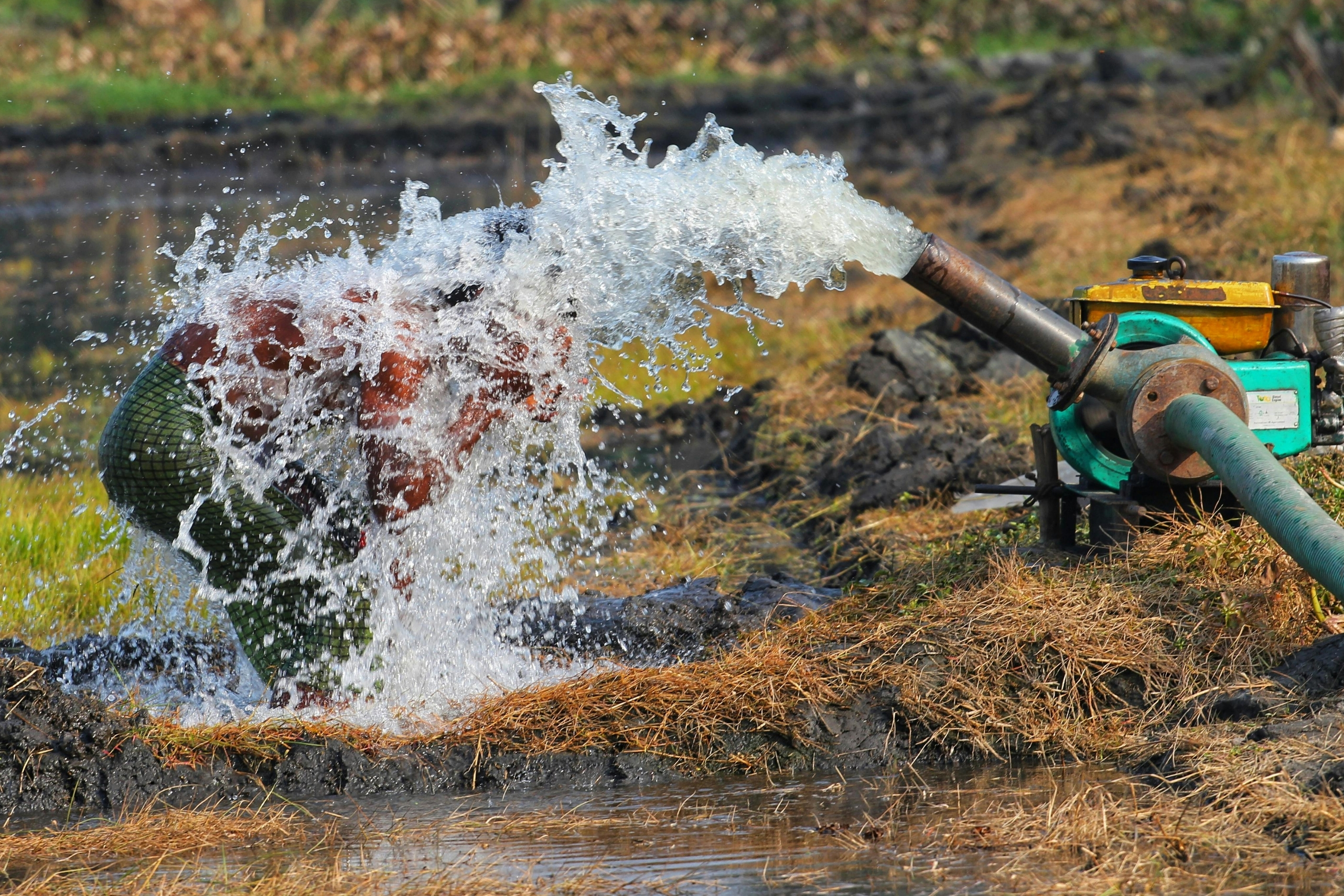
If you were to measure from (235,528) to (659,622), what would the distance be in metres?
1.47

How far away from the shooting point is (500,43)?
23969 mm

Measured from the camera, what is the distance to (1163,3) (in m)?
23.8

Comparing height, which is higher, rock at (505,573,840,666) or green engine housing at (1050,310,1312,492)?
green engine housing at (1050,310,1312,492)

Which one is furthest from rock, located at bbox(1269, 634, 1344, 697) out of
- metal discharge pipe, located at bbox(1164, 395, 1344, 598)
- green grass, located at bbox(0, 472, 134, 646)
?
green grass, located at bbox(0, 472, 134, 646)

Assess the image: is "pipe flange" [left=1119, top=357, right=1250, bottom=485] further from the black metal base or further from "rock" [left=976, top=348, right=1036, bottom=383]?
"rock" [left=976, top=348, right=1036, bottom=383]

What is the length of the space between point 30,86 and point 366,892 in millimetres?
21046

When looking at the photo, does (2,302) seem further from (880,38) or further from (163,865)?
(880,38)

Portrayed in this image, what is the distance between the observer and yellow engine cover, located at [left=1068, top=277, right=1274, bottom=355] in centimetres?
453

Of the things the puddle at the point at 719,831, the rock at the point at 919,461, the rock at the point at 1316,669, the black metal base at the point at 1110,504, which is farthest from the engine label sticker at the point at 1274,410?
the rock at the point at 919,461

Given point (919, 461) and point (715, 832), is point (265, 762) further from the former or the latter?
point (919, 461)

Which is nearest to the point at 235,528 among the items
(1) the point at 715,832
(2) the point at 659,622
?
(2) the point at 659,622

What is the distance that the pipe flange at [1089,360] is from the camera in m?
4.26

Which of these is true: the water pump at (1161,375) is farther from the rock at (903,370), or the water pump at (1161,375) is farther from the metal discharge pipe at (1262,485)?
the rock at (903,370)

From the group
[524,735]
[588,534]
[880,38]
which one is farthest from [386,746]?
[880,38]
